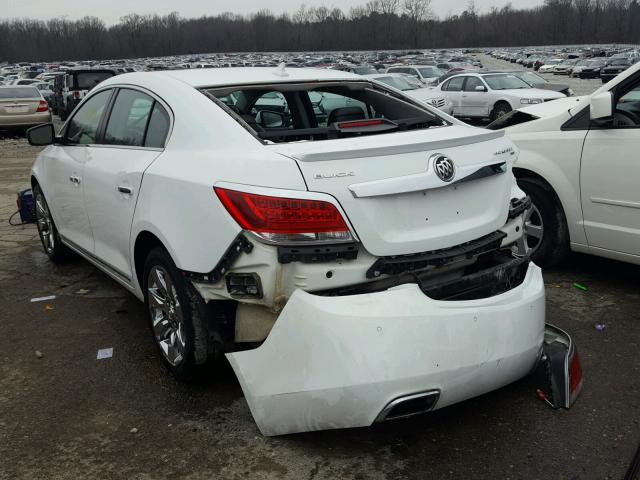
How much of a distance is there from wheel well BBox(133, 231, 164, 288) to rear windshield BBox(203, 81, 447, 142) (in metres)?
0.86

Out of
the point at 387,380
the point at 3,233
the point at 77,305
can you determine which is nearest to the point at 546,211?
the point at 387,380

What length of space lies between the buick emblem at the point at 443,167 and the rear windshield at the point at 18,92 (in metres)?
17.9

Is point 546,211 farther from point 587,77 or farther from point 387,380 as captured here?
point 587,77

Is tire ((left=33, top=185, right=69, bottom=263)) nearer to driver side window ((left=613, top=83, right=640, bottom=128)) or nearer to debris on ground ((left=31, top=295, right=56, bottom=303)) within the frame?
debris on ground ((left=31, top=295, right=56, bottom=303))

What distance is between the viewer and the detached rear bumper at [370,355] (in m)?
2.53

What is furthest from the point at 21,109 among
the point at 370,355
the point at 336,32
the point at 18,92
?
the point at 336,32

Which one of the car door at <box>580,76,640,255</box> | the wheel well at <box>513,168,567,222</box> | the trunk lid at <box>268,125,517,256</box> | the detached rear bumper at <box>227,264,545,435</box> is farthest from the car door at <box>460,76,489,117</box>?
the detached rear bumper at <box>227,264,545,435</box>

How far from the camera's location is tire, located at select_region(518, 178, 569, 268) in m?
4.96

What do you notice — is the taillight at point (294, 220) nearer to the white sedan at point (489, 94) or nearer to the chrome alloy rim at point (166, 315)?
the chrome alloy rim at point (166, 315)

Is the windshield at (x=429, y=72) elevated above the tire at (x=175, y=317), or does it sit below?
above

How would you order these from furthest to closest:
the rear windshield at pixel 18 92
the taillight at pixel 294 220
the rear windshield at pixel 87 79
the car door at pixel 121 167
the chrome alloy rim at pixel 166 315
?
the rear windshield at pixel 87 79
the rear windshield at pixel 18 92
the car door at pixel 121 167
the chrome alloy rim at pixel 166 315
the taillight at pixel 294 220

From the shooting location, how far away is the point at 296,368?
2.62 metres

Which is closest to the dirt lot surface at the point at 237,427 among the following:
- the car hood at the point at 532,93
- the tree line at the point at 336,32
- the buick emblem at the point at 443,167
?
the buick emblem at the point at 443,167

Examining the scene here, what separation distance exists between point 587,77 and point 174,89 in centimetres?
4970
